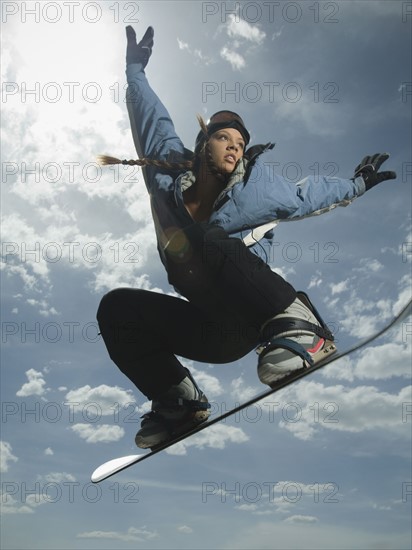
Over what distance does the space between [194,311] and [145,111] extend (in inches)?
64.4

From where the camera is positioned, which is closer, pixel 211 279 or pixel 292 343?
pixel 292 343

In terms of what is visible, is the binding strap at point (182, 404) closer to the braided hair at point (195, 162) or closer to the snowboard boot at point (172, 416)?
the snowboard boot at point (172, 416)

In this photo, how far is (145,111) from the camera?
4074mm

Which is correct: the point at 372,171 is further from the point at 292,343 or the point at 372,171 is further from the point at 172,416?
the point at 172,416

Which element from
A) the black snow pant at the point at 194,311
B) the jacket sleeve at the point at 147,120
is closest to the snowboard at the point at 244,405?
the black snow pant at the point at 194,311

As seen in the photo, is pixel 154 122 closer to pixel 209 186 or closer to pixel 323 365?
pixel 209 186

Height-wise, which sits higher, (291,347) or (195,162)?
(195,162)

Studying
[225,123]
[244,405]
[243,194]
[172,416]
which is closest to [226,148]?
[225,123]

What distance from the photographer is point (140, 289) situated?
357 cm

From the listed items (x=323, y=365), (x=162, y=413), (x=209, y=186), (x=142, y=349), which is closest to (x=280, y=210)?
(x=209, y=186)

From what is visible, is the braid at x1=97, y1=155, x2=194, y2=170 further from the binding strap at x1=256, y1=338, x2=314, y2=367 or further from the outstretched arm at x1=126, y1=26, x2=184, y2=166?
the binding strap at x1=256, y1=338, x2=314, y2=367

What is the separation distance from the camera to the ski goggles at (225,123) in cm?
362

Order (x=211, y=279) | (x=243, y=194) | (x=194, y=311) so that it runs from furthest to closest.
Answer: (x=194, y=311), (x=243, y=194), (x=211, y=279)

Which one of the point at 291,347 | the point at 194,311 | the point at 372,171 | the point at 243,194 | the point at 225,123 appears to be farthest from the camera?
the point at 372,171
